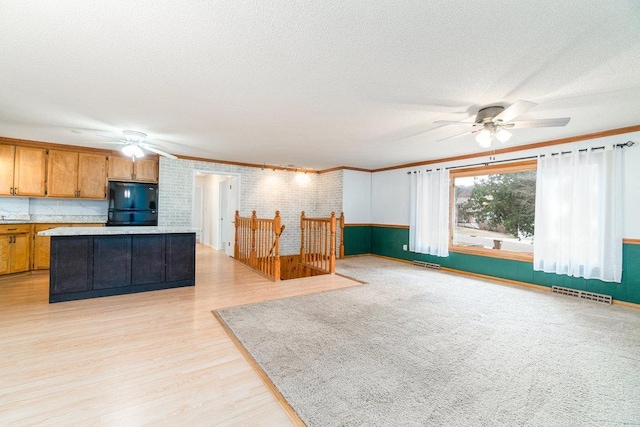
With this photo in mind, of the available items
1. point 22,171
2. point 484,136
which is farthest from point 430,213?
point 22,171

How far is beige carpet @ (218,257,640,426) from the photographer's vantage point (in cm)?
168

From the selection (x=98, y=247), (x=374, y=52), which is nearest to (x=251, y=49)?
(x=374, y=52)

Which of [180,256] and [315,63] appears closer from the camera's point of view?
[315,63]

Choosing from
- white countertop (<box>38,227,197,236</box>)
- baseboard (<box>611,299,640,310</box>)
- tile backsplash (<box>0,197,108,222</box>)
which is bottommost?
baseboard (<box>611,299,640,310</box>)

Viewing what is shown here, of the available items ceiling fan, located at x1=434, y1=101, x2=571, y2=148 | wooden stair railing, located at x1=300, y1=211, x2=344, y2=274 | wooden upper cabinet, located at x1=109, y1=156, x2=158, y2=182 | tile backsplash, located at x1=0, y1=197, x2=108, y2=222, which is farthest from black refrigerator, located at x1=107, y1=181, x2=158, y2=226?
ceiling fan, located at x1=434, y1=101, x2=571, y2=148

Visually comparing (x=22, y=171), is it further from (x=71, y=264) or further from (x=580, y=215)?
(x=580, y=215)

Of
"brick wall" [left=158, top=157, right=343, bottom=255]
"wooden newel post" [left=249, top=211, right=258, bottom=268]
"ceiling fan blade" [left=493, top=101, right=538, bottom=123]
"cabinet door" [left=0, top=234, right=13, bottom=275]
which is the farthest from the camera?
"brick wall" [left=158, top=157, right=343, bottom=255]

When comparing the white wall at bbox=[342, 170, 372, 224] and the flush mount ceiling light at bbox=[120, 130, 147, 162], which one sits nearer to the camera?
the flush mount ceiling light at bbox=[120, 130, 147, 162]

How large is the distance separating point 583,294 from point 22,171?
375 inches

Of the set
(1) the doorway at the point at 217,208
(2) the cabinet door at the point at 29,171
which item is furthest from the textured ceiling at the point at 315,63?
(1) the doorway at the point at 217,208

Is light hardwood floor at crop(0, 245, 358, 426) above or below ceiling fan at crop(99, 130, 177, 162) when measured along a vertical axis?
below

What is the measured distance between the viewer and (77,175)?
515 cm

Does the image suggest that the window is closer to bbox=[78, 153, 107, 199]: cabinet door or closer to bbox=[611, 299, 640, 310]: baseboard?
bbox=[611, 299, 640, 310]: baseboard

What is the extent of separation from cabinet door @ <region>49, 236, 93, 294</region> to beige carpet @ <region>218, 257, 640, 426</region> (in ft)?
6.72
